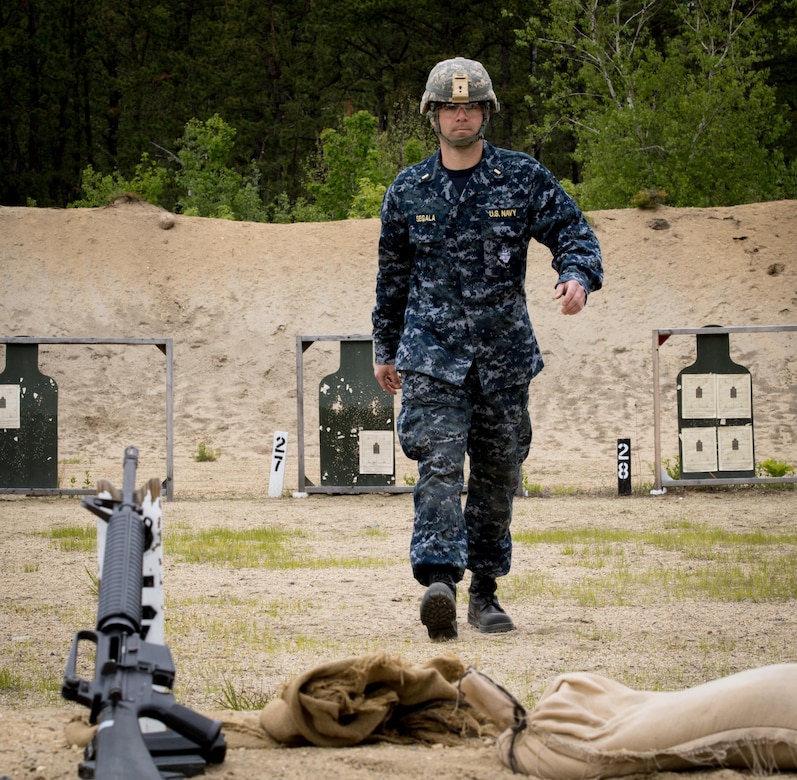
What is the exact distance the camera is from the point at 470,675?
11.0 ft

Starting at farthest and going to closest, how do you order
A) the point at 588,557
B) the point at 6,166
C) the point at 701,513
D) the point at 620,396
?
the point at 6,166
the point at 620,396
the point at 701,513
the point at 588,557

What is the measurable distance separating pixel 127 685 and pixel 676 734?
4.43 ft

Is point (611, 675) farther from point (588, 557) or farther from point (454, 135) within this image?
point (588, 557)

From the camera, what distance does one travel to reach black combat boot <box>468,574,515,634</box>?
552cm

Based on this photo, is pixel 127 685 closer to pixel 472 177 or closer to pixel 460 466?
pixel 460 466

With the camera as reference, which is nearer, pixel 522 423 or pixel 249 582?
pixel 522 423

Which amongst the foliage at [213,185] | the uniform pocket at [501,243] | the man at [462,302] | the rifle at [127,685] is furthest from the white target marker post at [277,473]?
the foliage at [213,185]

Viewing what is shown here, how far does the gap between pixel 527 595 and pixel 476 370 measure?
6.52 feet

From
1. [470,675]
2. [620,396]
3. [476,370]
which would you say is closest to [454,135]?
[476,370]

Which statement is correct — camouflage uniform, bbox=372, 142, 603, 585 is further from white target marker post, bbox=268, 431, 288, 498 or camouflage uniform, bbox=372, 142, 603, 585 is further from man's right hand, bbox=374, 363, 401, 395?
white target marker post, bbox=268, 431, 288, 498

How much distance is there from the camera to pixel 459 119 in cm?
537

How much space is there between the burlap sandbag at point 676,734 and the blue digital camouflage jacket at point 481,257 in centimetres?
222

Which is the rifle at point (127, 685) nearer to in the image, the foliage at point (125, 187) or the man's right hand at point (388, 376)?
the man's right hand at point (388, 376)

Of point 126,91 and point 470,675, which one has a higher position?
point 126,91
